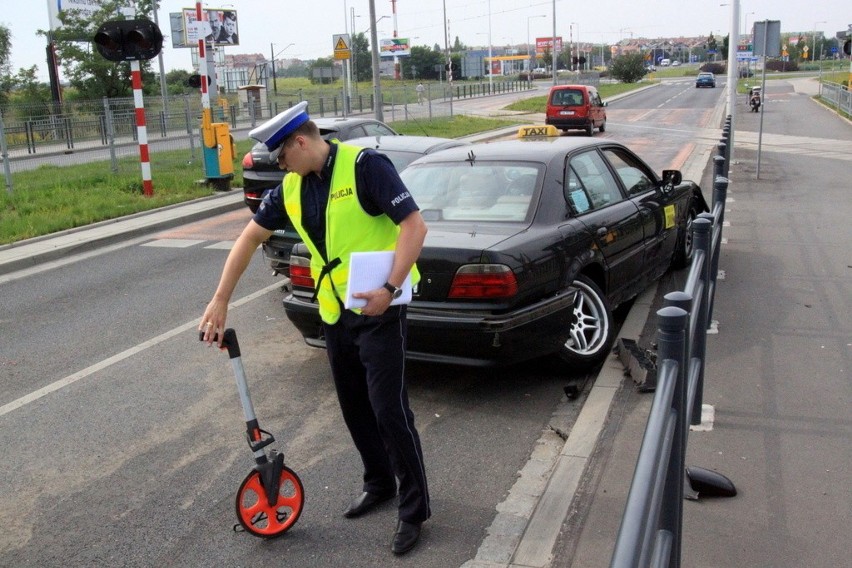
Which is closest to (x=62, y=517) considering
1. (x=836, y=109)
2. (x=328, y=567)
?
(x=328, y=567)

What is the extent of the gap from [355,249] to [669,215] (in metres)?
4.68

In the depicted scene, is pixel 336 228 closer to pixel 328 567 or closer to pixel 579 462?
pixel 328 567

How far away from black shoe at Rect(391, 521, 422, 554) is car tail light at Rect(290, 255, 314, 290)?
2.30 meters

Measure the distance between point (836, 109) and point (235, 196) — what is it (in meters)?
31.6

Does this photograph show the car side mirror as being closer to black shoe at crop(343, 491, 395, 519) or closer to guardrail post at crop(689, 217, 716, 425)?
guardrail post at crop(689, 217, 716, 425)

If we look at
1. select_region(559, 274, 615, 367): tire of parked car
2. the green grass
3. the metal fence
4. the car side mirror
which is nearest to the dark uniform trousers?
select_region(559, 274, 615, 367): tire of parked car

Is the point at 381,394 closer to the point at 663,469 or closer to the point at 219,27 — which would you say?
the point at 663,469

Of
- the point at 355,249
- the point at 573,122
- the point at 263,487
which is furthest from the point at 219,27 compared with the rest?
the point at 355,249

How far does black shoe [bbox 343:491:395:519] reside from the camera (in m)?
4.08

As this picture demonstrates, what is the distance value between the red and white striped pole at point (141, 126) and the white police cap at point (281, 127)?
12136mm

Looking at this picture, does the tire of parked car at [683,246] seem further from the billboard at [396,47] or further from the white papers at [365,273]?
the billboard at [396,47]

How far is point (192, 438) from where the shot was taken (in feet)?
16.8

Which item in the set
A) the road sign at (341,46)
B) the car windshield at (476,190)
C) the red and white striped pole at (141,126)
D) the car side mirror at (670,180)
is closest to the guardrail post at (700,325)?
the car windshield at (476,190)

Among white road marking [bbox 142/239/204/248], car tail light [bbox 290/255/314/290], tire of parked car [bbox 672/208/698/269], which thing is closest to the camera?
car tail light [bbox 290/255/314/290]
